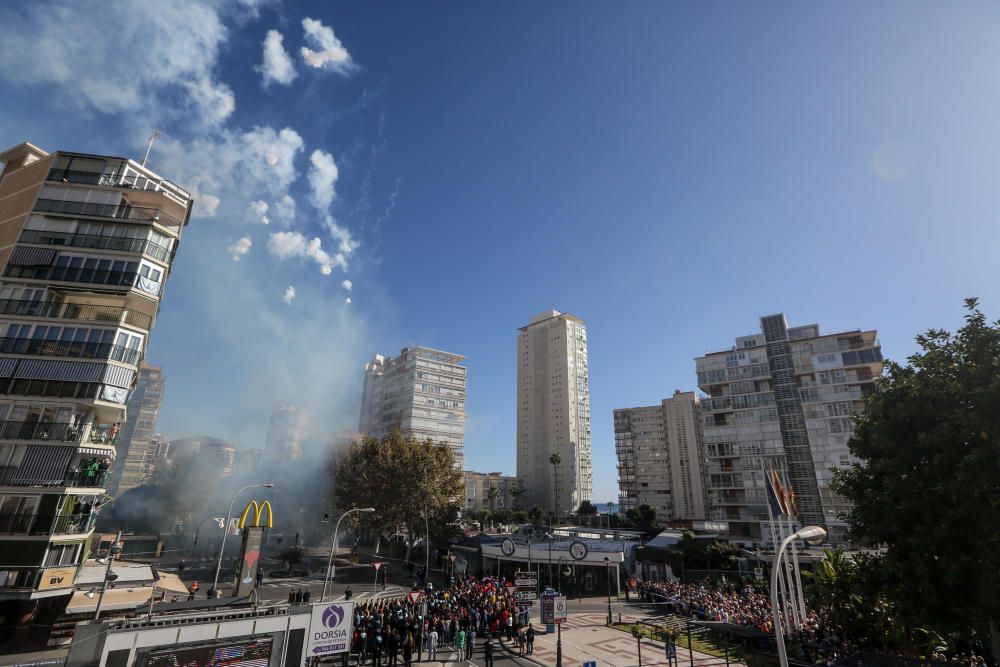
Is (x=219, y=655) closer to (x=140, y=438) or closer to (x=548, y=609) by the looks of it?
(x=548, y=609)

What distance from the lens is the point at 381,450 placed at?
178ft

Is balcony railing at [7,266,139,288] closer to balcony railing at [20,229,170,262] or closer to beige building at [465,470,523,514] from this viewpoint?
balcony railing at [20,229,170,262]

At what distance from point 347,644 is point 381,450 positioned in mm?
40045

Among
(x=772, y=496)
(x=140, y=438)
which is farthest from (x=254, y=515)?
(x=140, y=438)

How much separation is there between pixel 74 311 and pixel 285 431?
132816 millimetres

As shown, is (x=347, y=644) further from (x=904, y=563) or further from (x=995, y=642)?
(x=995, y=642)

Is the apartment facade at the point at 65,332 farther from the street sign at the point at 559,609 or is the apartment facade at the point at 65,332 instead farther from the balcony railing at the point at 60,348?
the street sign at the point at 559,609

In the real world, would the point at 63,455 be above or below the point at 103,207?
below

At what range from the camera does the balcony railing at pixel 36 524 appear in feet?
73.2

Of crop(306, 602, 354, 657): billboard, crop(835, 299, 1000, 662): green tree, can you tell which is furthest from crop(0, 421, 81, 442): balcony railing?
crop(835, 299, 1000, 662): green tree

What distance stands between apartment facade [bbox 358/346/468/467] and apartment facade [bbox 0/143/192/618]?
7676 centimetres

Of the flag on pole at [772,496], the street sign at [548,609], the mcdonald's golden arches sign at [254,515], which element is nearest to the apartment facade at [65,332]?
the mcdonald's golden arches sign at [254,515]

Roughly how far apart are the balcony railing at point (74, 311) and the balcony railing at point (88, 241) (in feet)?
12.3

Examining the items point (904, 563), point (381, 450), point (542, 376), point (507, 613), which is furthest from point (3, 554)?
point (542, 376)
